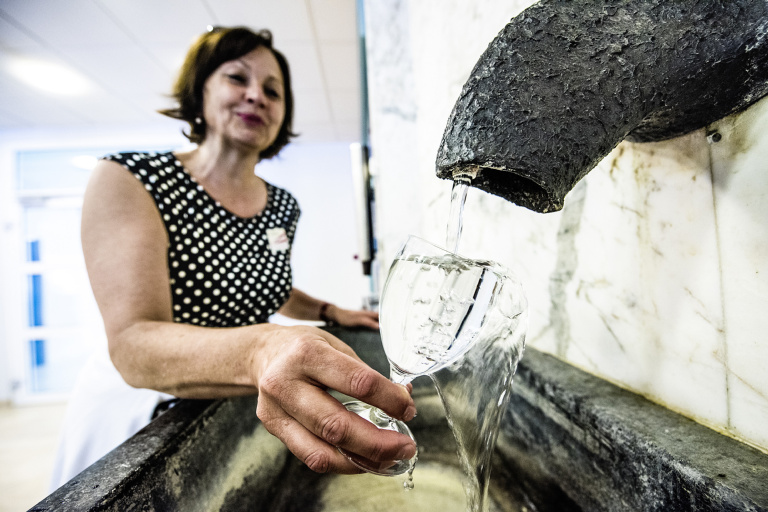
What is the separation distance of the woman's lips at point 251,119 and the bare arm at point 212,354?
0.32 meters

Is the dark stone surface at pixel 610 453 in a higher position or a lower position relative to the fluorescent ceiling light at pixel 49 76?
lower

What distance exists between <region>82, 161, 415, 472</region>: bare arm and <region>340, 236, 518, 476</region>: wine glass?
3cm

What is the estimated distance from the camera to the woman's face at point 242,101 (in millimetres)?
887

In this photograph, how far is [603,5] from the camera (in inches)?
8.6

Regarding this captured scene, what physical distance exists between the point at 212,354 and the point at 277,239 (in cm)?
59

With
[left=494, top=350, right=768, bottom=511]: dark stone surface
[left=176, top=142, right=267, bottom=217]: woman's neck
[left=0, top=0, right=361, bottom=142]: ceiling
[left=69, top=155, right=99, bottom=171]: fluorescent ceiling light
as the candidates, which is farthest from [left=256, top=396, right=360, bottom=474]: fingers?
[left=69, top=155, right=99, bottom=171]: fluorescent ceiling light

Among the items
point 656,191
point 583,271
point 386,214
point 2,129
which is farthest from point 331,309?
point 2,129

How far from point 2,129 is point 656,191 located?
202 inches

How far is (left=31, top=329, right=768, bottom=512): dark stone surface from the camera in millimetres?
237

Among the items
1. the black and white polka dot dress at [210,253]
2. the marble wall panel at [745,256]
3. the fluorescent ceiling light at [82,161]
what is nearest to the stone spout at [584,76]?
the marble wall panel at [745,256]

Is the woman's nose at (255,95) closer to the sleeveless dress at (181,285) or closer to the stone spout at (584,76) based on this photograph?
the sleeveless dress at (181,285)

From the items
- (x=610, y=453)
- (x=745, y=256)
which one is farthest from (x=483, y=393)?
(x=745, y=256)

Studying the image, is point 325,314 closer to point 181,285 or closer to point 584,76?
point 181,285

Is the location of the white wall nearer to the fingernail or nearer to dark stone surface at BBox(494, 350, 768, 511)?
dark stone surface at BBox(494, 350, 768, 511)
